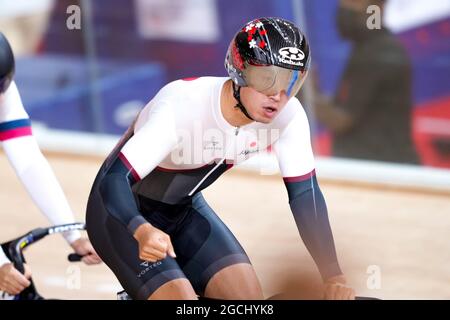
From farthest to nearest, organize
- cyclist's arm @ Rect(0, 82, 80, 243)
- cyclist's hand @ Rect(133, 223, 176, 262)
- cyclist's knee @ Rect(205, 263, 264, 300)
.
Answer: cyclist's arm @ Rect(0, 82, 80, 243), cyclist's knee @ Rect(205, 263, 264, 300), cyclist's hand @ Rect(133, 223, 176, 262)

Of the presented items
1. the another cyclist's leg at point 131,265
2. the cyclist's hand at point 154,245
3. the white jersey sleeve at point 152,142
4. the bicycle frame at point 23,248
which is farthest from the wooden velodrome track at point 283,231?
the cyclist's hand at point 154,245

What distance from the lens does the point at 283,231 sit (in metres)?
6.90

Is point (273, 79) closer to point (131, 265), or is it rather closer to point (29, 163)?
point (131, 265)

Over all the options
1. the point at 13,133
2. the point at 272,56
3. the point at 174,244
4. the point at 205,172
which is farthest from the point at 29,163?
the point at 272,56

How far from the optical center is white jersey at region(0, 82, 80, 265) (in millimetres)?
4141

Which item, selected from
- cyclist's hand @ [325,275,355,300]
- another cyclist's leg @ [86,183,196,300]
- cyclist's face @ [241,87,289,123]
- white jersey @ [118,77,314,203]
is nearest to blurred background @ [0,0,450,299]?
white jersey @ [118,77,314,203]

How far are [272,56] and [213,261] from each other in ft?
2.87

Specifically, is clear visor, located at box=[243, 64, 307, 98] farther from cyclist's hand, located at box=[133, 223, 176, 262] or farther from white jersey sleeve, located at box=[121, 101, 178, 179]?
cyclist's hand, located at box=[133, 223, 176, 262]

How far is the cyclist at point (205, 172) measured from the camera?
3.43 m

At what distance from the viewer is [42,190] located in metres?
4.14

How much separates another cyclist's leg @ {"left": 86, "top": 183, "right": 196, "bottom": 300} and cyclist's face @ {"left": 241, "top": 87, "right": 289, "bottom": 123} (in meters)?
0.59

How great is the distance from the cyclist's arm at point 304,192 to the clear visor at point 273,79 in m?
0.26
